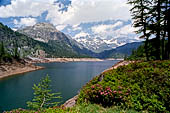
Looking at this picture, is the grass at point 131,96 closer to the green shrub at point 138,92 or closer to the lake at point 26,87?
the green shrub at point 138,92

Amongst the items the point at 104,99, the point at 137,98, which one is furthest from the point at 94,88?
the point at 137,98

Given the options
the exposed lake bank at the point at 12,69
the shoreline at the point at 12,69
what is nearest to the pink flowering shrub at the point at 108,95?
the shoreline at the point at 12,69

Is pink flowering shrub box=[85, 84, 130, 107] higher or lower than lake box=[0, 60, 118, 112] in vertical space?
higher

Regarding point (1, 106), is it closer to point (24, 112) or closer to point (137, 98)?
point (24, 112)

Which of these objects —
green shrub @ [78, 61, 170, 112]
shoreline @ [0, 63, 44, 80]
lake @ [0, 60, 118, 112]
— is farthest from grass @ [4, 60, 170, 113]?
shoreline @ [0, 63, 44, 80]

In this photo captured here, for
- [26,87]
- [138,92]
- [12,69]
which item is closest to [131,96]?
[138,92]

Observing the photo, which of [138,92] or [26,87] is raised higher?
[138,92]

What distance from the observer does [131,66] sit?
38.7 ft

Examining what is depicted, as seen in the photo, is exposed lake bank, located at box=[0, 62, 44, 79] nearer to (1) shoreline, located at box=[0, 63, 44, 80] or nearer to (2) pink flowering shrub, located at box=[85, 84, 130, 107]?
(1) shoreline, located at box=[0, 63, 44, 80]

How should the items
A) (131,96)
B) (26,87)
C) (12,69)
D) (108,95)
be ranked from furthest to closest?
1. (12,69)
2. (26,87)
3. (108,95)
4. (131,96)

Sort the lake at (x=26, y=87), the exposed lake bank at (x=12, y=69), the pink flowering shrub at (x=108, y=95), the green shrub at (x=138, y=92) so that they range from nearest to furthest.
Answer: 1. the green shrub at (x=138, y=92)
2. the pink flowering shrub at (x=108, y=95)
3. the lake at (x=26, y=87)
4. the exposed lake bank at (x=12, y=69)

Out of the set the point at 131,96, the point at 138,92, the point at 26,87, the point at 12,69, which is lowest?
the point at 26,87

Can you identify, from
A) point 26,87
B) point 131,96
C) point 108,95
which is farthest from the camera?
point 26,87

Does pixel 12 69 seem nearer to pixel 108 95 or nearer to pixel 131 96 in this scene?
pixel 108 95
